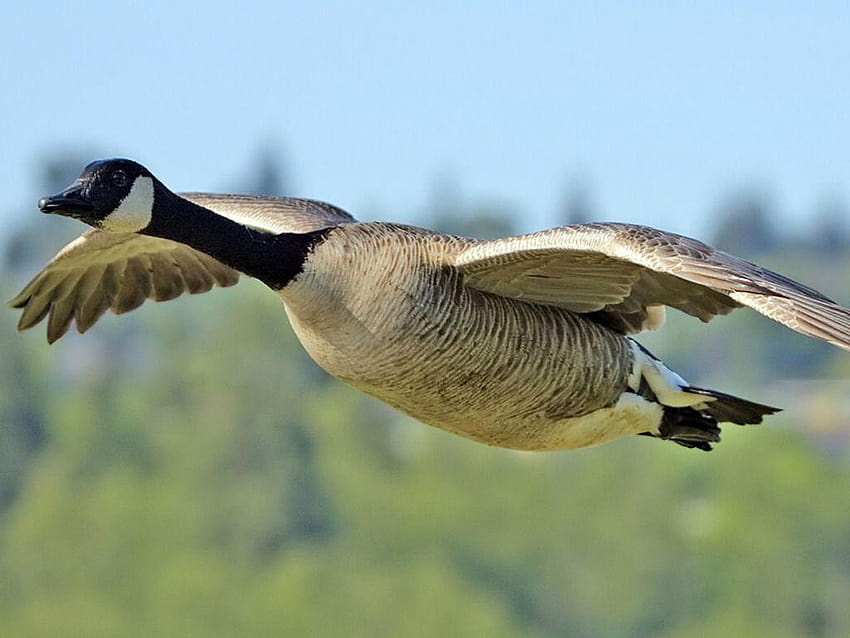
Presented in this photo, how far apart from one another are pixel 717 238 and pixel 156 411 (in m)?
87.2

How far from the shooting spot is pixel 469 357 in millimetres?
10844

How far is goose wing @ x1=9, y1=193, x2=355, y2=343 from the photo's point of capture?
43.3ft

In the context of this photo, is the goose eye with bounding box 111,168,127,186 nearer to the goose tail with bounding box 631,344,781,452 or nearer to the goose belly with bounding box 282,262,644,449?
the goose belly with bounding box 282,262,644,449

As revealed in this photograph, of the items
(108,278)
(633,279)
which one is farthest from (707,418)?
(108,278)

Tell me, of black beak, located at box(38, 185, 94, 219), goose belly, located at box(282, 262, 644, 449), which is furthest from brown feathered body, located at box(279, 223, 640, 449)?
black beak, located at box(38, 185, 94, 219)

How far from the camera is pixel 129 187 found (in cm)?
1031

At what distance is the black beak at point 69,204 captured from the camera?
9859 millimetres

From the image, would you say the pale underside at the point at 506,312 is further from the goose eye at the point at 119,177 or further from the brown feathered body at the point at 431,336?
the goose eye at the point at 119,177

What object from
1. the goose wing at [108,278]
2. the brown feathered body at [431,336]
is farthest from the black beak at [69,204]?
the goose wing at [108,278]

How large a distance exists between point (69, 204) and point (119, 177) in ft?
1.18

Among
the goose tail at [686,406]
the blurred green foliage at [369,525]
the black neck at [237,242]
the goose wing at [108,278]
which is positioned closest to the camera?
the black neck at [237,242]

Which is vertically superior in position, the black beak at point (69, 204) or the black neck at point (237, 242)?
the black neck at point (237, 242)

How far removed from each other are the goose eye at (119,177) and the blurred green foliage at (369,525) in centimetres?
6827

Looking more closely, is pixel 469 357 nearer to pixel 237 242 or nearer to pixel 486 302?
pixel 486 302
